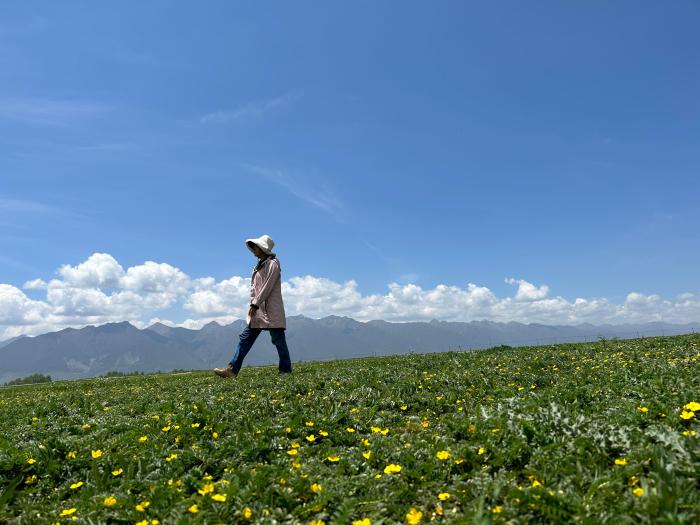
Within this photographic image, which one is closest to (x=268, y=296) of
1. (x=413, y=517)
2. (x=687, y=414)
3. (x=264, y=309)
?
(x=264, y=309)

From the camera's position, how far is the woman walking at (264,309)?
14109 millimetres

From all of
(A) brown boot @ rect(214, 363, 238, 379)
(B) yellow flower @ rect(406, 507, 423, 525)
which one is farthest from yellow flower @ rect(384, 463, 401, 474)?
(A) brown boot @ rect(214, 363, 238, 379)

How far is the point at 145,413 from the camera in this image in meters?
8.91

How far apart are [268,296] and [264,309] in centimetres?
41

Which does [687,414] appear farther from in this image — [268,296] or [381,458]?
[268,296]

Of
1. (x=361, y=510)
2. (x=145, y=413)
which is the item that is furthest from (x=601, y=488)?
(x=145, y=413)

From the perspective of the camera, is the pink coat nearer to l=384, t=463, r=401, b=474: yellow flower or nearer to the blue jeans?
the blue jeans

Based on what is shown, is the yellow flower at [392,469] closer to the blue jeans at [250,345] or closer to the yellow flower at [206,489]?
the yellow flower at [206,489]

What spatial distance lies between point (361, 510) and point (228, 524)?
1254mm

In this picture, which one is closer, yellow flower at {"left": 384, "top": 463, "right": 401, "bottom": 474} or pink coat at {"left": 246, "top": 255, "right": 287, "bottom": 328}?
yellow flower at {"left": 384, "top": 463, "right": 401, "bottom": 474}

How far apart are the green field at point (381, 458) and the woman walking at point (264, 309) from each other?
4962mm

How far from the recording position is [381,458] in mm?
5637

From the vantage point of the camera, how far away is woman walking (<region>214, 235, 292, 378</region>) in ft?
46.3

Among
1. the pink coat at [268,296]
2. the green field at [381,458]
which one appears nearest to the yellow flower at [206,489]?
→ the green field at [381,458]
